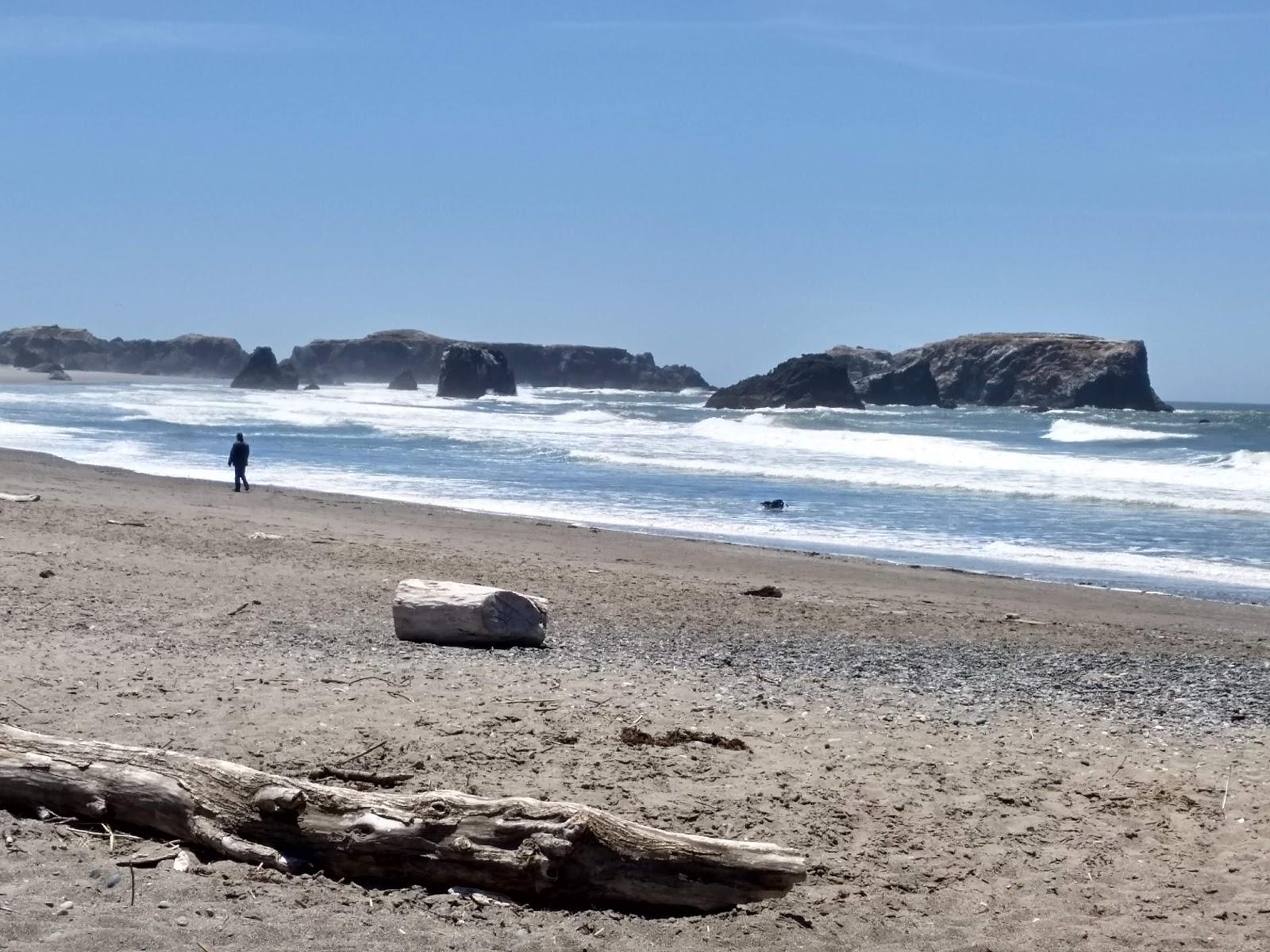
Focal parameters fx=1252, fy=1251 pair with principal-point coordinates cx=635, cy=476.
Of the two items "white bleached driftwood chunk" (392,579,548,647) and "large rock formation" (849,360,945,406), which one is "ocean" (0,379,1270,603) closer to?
"white bleached driftwood chunk" (392,579,548,647)

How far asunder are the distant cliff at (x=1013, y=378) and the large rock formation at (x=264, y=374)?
162 ft

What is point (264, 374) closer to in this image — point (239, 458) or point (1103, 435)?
point (1103, 435)

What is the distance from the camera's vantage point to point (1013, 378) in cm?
10744

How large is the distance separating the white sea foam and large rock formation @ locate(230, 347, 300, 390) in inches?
3119

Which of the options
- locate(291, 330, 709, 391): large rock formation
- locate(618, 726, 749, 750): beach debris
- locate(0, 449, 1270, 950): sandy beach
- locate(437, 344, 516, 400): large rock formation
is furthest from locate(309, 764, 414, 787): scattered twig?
locate(291, 330, 709, 391): large rock formation

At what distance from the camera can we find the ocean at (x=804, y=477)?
17.7 m

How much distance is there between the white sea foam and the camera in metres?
53.1

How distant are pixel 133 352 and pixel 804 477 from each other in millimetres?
162720

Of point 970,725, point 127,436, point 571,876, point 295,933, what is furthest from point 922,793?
point 127,436

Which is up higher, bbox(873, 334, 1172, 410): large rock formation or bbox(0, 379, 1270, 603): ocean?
bbox(873, 334, 1172, 410): large rock formation

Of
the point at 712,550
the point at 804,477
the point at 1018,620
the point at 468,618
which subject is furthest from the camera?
the point at 804,477

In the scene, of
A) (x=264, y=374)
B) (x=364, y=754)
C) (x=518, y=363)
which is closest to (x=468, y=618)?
(x=364, y=754)

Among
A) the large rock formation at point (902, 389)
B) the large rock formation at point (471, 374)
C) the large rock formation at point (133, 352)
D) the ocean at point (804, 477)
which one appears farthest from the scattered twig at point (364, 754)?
the large rock formation at point (133, 352)

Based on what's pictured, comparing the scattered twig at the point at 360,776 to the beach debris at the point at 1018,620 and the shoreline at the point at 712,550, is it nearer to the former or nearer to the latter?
the beach debris at the point at 1018,620
